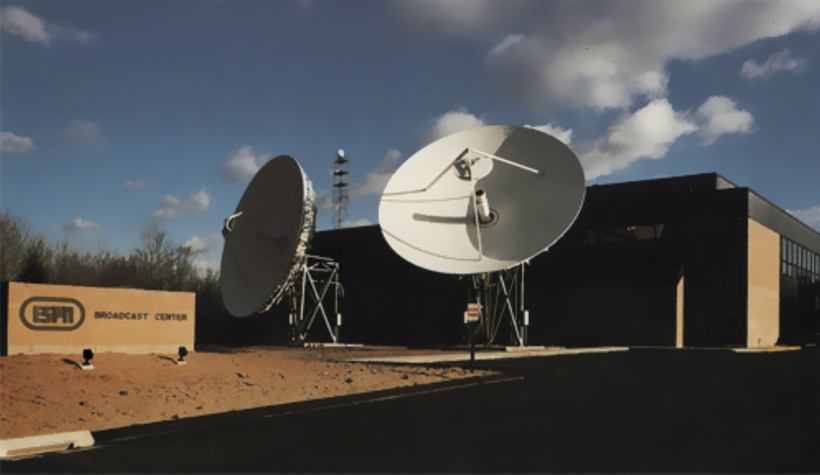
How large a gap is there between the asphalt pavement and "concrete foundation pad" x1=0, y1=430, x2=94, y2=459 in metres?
0.23

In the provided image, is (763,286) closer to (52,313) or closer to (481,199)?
(481,199)

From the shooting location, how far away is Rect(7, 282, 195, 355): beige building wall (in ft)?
59.0

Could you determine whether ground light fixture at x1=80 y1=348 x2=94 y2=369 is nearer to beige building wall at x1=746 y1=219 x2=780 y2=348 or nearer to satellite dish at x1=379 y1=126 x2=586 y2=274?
satellite dish at x1=379 y1=126 x2=586 y2=274

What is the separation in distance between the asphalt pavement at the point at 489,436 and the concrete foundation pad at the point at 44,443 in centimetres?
23

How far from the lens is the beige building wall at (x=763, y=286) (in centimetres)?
4356

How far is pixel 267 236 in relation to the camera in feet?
111

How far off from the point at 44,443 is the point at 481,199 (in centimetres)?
2379

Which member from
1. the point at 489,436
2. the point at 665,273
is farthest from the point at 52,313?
the point at 665,273

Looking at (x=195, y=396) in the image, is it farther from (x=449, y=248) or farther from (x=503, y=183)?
(x=503, y=183)

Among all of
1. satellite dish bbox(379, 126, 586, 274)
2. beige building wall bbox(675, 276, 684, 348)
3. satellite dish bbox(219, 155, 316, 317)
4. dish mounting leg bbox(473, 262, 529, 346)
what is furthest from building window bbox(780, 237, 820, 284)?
satellite dish bbox(219, 155, 316, 317)

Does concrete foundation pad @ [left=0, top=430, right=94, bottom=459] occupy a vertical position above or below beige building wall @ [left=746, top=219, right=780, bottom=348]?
below

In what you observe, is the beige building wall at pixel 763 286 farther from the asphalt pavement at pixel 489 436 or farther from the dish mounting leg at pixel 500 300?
the asphalt pavement at pixel 489 436

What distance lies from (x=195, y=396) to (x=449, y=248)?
1885 centimetres

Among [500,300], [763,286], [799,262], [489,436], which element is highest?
[799,262]
